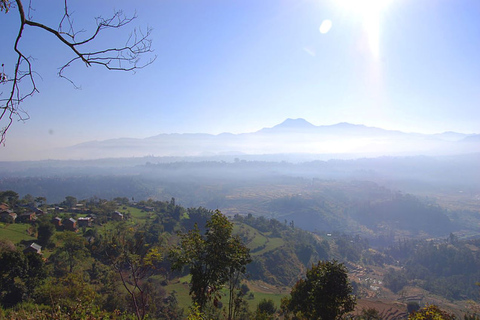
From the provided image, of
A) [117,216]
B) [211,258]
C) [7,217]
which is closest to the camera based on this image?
[211,258]

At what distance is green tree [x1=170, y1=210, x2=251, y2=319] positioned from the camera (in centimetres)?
533

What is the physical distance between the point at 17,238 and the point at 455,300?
67.5 meters

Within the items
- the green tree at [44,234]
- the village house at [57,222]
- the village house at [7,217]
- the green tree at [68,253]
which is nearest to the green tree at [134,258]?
the green tree at [68,253]

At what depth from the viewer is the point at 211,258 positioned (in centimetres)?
536

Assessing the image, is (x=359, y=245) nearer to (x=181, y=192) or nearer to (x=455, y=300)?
(x=455, y=300)

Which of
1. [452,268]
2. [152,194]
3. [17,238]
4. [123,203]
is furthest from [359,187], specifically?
[17,238]

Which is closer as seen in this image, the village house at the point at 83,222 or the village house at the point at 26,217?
the village house at the point at 26,217

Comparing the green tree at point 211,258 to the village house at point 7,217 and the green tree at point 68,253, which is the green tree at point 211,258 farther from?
the village house at point 7,217

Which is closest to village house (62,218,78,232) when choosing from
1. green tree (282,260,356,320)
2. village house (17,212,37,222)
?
village house (17,212,37,222)

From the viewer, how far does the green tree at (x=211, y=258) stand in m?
5.33

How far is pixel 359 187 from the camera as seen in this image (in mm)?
151500

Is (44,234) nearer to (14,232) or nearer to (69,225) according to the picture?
(14,232)

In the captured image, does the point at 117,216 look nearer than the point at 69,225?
No

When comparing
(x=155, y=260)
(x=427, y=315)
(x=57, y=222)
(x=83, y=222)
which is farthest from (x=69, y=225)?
(x=427, y=315)
